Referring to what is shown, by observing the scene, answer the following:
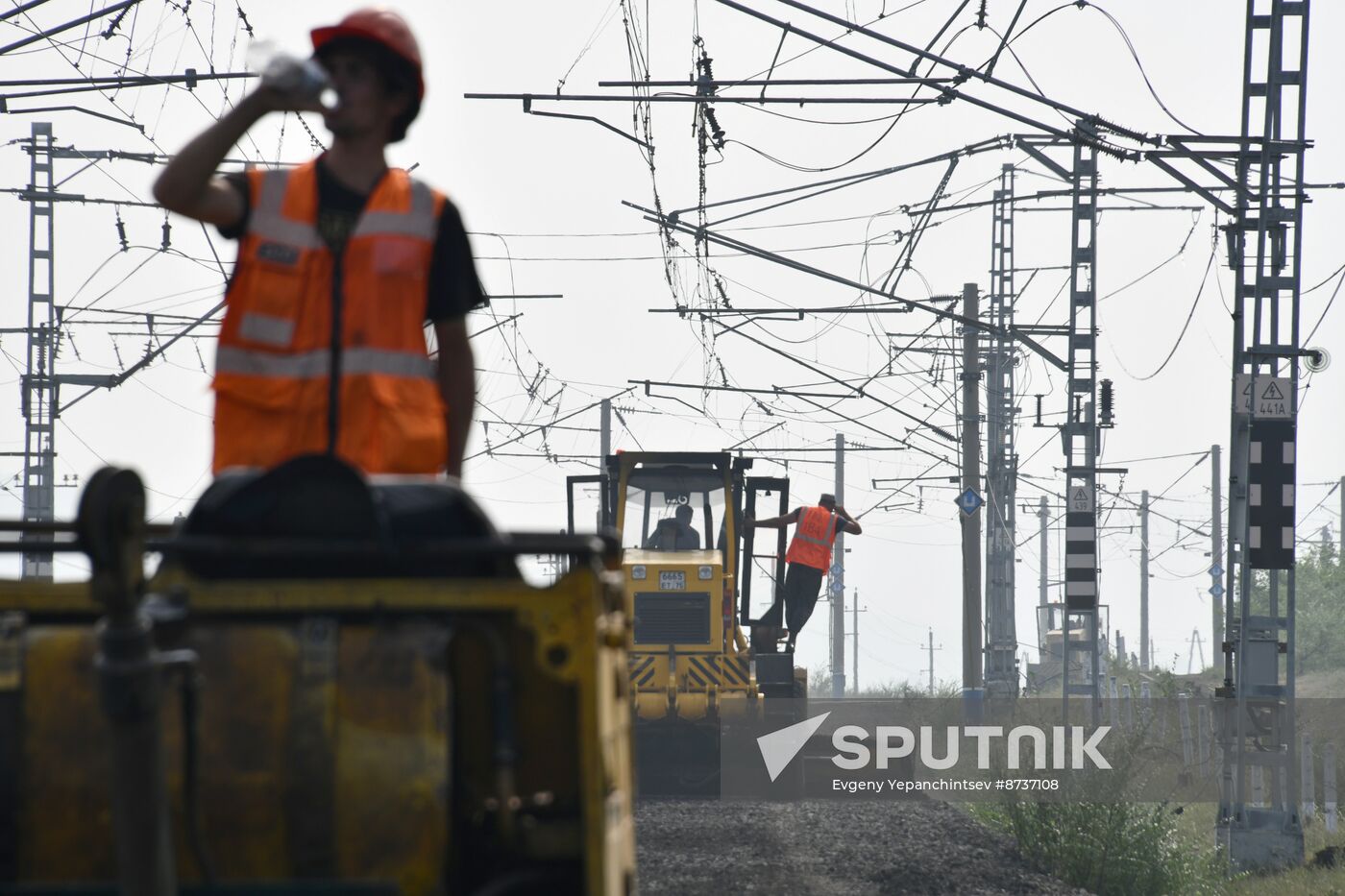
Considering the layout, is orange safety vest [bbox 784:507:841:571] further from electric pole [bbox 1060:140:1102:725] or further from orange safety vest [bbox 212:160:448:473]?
orange safety vest [bbox 212:160:448:473]

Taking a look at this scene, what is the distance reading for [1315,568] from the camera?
267 ft

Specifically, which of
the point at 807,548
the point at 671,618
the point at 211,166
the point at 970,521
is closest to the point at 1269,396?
the point at 807,548

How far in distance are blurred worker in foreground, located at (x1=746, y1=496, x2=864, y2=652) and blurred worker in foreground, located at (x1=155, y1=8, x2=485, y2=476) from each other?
1591cm

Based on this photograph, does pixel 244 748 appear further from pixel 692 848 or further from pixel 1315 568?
pixel 1315 568

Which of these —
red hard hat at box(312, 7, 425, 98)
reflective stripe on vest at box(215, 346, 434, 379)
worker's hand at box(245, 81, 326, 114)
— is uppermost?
red hard hat at box(312, 7, 425, 98)

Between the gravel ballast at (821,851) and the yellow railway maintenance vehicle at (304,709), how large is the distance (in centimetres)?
843

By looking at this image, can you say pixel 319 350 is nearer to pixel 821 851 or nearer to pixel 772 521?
pixel 821 851

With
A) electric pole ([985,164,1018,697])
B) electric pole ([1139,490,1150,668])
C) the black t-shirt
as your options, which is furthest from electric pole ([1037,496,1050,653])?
the black t-shirt

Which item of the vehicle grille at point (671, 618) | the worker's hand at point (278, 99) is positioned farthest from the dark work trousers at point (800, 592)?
the worker's hand at point (278, 99)

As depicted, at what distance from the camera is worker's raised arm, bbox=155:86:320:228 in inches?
152

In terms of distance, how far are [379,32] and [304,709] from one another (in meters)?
1.75

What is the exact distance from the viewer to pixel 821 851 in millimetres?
14461

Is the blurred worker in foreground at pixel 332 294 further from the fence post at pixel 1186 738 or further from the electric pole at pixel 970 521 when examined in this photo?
the electric pole at pixel 970 521
